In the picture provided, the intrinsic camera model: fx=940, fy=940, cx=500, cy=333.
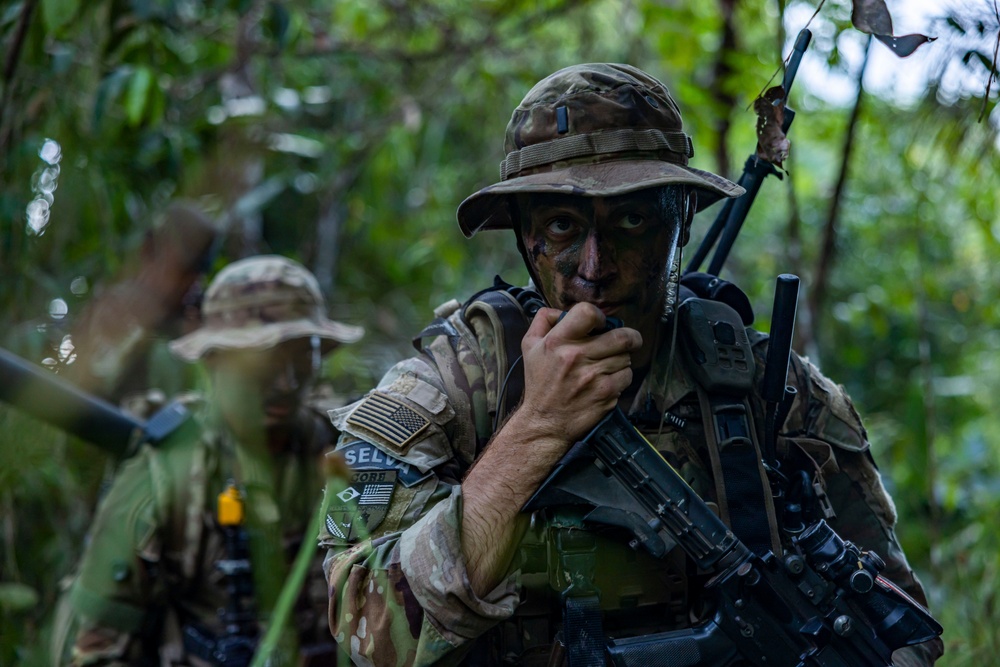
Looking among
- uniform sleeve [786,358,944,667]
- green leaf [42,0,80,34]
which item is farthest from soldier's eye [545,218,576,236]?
green leaf [42,0,80,34]

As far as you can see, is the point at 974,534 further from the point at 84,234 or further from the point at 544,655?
the point at 84,234

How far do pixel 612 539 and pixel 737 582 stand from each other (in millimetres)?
273

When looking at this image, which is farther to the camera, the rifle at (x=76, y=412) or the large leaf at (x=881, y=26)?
the rifle at (x=76, y=412)

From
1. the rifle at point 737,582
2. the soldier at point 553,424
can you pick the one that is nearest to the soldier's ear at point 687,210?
the soldier at point 553,424

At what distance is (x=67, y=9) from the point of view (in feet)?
10.3

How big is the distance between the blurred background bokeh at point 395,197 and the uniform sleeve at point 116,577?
0.89 ft

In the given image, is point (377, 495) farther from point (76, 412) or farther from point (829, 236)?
point (829, 236)

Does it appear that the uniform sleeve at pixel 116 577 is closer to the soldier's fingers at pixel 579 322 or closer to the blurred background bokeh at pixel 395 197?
the blurred background bokeh at pixel 395 197

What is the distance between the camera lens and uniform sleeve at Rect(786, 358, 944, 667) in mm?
2244

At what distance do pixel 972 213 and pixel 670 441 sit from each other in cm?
328

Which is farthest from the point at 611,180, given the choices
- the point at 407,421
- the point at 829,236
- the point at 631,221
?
the point at 829,236

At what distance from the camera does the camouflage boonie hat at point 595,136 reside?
202 centimetres

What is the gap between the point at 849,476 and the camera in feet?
7.56

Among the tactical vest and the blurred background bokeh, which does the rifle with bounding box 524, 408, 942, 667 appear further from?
the blurred background bokeh
